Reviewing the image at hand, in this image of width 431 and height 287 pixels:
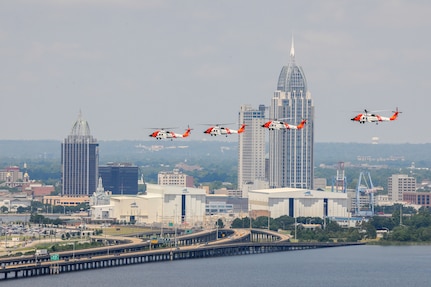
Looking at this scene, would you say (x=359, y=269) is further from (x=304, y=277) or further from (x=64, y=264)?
(x=64, y=264)

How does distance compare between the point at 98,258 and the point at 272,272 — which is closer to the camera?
the point at 272,272

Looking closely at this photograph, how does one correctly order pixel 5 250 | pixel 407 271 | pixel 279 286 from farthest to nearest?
pixel 5 250 < pixel 407 271 < pixel 279 286

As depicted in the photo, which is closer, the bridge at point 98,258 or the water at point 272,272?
the water at point 272,272

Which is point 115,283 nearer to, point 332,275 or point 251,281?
point 251,281

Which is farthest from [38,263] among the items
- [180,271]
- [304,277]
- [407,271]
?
[407,271]

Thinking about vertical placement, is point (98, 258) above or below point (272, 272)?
above

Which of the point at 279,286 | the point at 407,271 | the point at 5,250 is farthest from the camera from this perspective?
the point at 5,250

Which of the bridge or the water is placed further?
the bridge

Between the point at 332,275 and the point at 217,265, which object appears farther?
the point at 217,265
